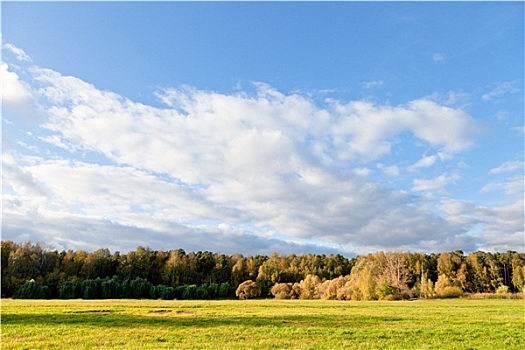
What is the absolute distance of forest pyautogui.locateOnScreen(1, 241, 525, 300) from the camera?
83375 mm

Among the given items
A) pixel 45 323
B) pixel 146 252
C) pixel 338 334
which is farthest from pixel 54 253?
pixel 338 334

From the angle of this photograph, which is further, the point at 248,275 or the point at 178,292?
the point at 248,275

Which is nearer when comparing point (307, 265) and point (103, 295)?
point (103, 295)

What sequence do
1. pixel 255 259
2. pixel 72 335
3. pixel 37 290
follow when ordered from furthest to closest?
pixel 255 259 → pixel 37 290 → pixel 72 335

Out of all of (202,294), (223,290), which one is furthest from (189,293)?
(223,290)

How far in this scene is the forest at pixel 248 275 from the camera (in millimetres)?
83375

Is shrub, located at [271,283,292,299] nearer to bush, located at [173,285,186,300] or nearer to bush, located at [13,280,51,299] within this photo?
bush, located at [173,285,186,300]

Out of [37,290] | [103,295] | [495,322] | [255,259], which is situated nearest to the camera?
[495,322]

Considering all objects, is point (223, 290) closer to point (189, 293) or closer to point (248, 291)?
point (248, 291)

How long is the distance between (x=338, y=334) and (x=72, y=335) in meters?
13.8

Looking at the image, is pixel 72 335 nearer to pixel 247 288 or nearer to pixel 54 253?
pixel 247 288

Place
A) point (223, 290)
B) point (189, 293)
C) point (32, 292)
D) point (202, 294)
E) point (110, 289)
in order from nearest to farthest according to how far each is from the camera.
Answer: point (32, 292) < point (110, 289) < point (189, 293) < point (202, 294) < point (223, 290)

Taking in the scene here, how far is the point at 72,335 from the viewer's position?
66.5 feet

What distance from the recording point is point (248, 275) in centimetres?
12669
